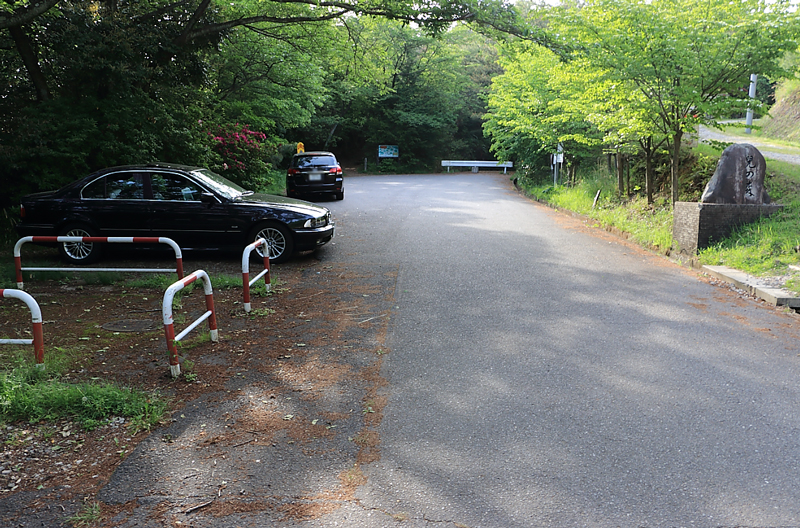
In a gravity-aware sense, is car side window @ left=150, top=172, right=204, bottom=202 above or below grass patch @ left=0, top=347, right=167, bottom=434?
above

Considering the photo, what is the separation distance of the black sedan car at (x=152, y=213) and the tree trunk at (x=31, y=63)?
3731 millimetres

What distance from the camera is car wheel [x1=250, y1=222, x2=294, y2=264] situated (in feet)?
32.7

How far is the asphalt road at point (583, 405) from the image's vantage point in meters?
3.24

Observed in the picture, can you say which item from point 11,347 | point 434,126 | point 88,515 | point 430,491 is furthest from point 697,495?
point 434,126

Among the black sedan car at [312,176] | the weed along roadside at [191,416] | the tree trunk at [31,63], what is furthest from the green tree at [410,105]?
the weed along roadside at [191,416]

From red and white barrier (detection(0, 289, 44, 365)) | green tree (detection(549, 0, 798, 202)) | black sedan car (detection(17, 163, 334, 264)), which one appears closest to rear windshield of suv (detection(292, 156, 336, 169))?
Answer: green tree (detection(549, 0, 798, 202))

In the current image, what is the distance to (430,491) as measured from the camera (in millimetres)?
3359

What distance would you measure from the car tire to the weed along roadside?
2595 millimetres

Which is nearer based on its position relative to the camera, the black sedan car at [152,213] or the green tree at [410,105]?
the black sedan car at [152,213]

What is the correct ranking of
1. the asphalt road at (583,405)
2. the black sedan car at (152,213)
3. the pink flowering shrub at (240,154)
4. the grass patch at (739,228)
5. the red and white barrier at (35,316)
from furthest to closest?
the pink flowering shrub at (240,154)
the black sedan car at (152,213)
the grass patch at (739,228)
the red and white barrier at (35,316)
the asphalt road at (583,405)

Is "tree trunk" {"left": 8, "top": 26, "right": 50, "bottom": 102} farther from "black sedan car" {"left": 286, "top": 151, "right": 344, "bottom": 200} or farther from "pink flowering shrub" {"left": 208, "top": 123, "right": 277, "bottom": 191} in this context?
"black sedan car" {"left": 286, "top": 151, "right": 344, "bottom": 200}

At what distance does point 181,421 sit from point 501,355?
9.51ft

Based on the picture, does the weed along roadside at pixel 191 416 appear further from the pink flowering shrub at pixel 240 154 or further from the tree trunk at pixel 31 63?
the pink flowering shrub at pixel 240 154

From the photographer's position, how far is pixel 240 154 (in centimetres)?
1889
